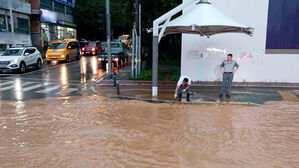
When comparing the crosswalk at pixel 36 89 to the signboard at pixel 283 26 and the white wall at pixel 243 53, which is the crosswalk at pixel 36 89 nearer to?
the white wall at pixel 243 53

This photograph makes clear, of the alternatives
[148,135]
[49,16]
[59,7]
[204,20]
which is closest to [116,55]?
[204,20]

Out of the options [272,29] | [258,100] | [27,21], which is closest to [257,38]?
[272,29]

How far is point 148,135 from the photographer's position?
632 centimetres

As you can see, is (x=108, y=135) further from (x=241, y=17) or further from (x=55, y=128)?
(x=241, y=17)

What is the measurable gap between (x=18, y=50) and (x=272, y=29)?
16.4 metres

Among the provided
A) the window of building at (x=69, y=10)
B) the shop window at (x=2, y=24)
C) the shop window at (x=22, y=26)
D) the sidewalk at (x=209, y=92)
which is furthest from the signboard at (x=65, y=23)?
the sidewalk at (x=209, y=92)

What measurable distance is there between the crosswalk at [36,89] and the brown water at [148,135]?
5.99ft

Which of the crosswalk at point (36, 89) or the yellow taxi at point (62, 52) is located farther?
the yellow taxi at point (62, 52)

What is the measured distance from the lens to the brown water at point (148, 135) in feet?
16.5

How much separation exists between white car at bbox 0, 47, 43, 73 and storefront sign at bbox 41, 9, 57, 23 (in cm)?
1786

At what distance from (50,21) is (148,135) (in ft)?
117

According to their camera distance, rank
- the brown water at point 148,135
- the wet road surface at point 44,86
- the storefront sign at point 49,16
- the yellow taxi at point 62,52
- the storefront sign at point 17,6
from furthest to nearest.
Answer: the storefront sign at point 49,16 < the storefront sign at point 17,6 < the yellow taxi at point 62,52 < the wet road surface at point 44,86 < the brown water at point 148,135

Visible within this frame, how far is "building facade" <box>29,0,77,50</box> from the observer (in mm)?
35031

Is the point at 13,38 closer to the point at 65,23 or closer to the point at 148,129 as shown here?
the point at 65,23
